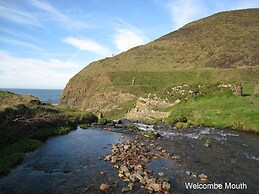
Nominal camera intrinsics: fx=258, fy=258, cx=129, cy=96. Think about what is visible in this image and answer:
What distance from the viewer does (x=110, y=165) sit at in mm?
22719

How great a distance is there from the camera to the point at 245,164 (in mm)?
23109

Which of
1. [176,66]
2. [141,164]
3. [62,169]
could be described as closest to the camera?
[62,169]

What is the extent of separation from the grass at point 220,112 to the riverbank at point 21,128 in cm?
1961

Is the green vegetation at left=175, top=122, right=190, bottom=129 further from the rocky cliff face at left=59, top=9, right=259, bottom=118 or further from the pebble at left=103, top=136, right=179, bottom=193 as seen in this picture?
the rocky cliff face at left=59, top=9, right=259, bottom=118

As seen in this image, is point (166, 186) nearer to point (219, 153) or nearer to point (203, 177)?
point (203, 177)

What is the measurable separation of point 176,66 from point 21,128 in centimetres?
9424

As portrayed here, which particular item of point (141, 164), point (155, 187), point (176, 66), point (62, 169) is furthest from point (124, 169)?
point (176, 66)

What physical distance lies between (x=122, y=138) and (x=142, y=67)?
92058 millimetres

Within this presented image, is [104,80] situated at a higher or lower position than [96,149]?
higher

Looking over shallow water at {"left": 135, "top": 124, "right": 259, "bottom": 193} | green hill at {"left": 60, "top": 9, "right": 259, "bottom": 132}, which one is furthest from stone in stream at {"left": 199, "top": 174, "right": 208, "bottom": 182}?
green hill at {"left": 60, "top": 9, "right": 259, "bottom": 132}

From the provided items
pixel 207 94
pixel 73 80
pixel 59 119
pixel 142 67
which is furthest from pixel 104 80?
pixel 59 119

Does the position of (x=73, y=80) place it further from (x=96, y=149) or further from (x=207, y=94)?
(x=96, y=149)

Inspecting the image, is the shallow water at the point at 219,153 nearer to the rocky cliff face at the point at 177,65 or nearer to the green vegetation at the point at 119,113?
the green vegetation at the point at 119,113

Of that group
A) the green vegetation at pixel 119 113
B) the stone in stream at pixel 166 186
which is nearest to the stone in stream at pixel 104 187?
the stone in stream at pixel 166 186
